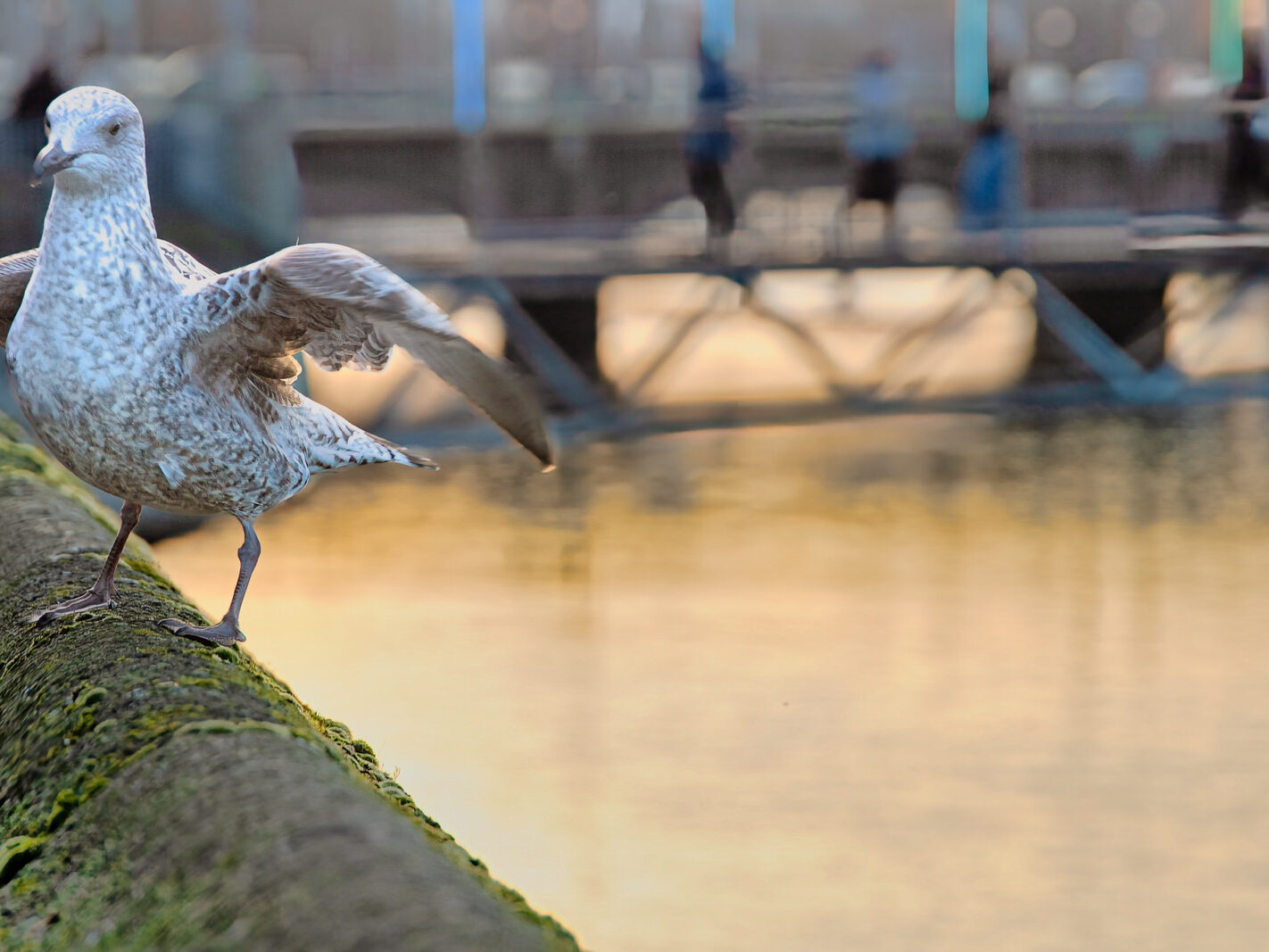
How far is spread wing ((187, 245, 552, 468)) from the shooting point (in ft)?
7.55

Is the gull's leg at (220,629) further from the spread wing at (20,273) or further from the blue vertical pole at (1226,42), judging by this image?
the blue vertical pole at (1226,42)

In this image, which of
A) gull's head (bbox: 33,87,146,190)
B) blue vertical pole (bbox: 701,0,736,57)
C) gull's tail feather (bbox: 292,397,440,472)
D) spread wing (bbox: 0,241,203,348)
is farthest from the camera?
blue vertical pole (bbox: 701,0,736,57)

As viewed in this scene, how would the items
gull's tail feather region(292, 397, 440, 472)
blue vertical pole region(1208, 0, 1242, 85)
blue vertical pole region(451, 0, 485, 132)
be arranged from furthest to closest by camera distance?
1. blue vertical pole region(1208, 0, 1242, 85)
2. blue vertical pole region(451, 0, 485, 132)
3. gull's tail feather region(292, 397, 440, 472)

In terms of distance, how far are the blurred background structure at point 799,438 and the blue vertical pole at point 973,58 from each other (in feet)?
0.13

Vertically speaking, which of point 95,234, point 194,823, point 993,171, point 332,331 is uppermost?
point 95,234

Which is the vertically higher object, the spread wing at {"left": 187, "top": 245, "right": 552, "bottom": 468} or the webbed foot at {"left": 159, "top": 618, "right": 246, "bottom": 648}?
the spread wing at {"left": 187, "top": 245, "right": 552, "bottom": 468}

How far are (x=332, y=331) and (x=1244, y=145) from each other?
12.2m

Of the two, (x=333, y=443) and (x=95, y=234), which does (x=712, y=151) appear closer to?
(x=333, y=443)

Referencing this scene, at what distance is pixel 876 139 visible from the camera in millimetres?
13680

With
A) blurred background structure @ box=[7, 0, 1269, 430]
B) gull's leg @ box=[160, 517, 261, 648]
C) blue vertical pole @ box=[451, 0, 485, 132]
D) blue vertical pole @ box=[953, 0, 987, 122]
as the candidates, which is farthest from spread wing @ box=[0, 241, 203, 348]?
blue vertical pole @ box=[953, 0, 987, 122]

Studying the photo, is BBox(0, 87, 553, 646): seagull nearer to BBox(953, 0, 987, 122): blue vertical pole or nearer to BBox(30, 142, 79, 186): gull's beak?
BBox(30, 142, 79, 186): gull's beak

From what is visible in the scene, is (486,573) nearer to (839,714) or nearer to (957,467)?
(839,714)

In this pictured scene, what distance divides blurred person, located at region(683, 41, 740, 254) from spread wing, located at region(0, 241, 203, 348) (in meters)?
9.32

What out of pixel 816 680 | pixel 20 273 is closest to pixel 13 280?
pixel 20 273
